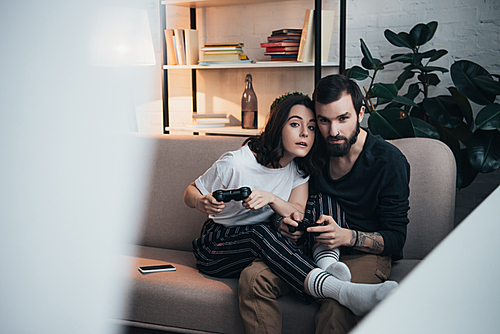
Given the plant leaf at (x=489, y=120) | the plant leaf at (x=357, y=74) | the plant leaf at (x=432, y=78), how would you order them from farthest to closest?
the plant leaf at (x=432, y=78), the plant leaf at (x=357, y=74), the plant leaf at (x=489, y=120)

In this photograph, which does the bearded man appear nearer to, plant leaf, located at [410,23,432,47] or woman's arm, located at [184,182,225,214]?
woman's arm, located at [184,182,225,214]

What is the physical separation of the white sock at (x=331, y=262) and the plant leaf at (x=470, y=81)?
995mm

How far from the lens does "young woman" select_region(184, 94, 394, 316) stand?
1259mm

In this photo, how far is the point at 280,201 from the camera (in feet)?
4.48

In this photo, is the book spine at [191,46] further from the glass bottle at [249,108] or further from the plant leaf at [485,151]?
the plant leaf at [485,151]

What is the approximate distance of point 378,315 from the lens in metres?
0.11

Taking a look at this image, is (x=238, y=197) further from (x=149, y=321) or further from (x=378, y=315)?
(x=378, y=315)

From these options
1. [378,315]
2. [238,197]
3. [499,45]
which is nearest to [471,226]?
[378,315]

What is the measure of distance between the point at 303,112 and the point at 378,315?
51.5 inches

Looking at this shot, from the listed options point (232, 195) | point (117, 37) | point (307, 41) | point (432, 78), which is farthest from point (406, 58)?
point (117, 37)

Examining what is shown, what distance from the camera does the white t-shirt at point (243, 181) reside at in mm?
1429

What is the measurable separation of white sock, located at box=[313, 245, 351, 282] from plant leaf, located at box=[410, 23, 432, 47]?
1223 mm

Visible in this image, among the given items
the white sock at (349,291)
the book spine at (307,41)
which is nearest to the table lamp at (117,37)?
the white sock at (349,291)

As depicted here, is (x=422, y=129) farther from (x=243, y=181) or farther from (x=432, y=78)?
(x=243, y=181)
